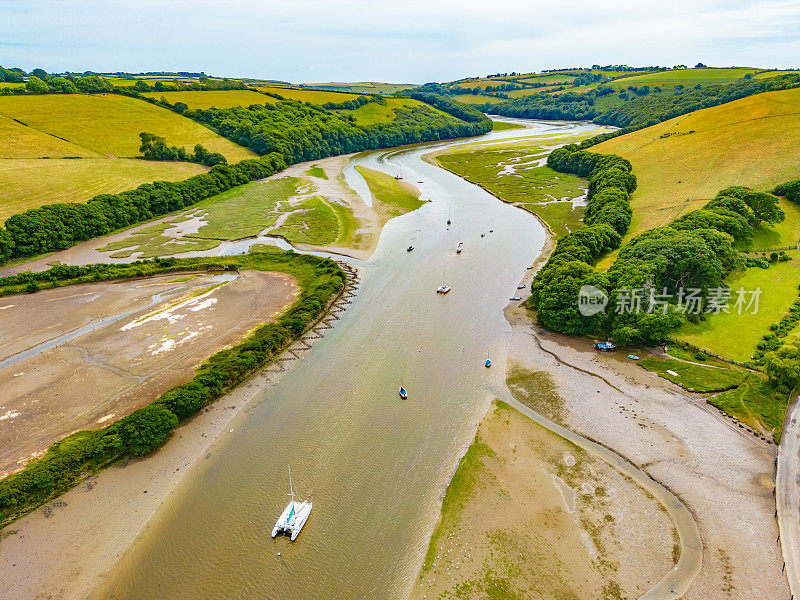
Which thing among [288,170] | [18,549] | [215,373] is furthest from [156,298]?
[288,170]

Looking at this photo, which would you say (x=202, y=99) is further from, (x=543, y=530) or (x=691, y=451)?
(x=691, y=451)

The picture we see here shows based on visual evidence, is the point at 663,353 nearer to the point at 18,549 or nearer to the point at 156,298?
the point at 18,549

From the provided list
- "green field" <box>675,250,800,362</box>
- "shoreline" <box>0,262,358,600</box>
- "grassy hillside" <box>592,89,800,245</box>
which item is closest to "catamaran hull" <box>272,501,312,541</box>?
"shoreline" <box>0,262,358,600</box>

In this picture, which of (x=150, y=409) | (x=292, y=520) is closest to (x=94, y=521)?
(x=150, y=409)

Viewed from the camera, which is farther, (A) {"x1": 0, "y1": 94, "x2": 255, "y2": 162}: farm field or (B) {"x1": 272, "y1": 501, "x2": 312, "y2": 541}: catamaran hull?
(A) {"x1": 0, "y1": 94, "x2": 255, "y2": 162}: farm field

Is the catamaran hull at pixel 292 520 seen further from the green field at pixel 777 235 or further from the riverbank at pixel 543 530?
the green field at pixel 777 235

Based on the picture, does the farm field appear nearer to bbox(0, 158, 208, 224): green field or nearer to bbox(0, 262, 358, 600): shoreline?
bbox(0, 158, 208, 224): green field
